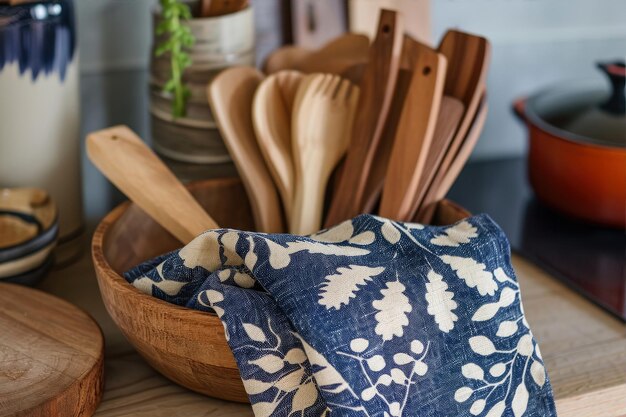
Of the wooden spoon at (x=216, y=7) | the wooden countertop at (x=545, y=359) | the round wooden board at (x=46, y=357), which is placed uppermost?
the wooden spoon at (x=216, y=7)

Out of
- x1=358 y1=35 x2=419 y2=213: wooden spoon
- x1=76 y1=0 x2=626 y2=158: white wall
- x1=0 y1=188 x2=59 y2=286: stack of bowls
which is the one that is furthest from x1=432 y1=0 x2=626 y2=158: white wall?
x1=0 y1=188 x2=59 y2=286: stack of bowls

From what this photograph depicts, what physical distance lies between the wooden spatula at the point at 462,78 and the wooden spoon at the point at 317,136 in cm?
10

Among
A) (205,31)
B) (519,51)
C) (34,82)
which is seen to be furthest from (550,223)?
(34,82)

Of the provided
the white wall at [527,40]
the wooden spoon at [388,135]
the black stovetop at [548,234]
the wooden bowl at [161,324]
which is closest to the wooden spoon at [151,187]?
the wooden bowl at [161,324]

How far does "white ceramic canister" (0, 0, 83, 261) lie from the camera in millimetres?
739

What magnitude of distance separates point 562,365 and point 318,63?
0.39 m

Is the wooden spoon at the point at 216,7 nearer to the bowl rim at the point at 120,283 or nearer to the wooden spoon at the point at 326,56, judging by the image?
the wooden spoon at the point at 326,56

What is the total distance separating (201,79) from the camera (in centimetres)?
83

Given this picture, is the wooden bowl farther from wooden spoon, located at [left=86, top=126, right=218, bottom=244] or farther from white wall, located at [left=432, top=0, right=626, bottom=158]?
white wall, located at [left=432, top=0, right=626, bottom=158]

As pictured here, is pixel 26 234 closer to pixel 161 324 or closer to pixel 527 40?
pixel 161 324

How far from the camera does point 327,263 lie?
0.56 m

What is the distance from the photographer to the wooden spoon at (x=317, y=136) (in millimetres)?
766

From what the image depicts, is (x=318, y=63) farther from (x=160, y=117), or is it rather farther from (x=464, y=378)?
(x=464, y=378)

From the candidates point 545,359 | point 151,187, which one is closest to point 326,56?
point 151,187
